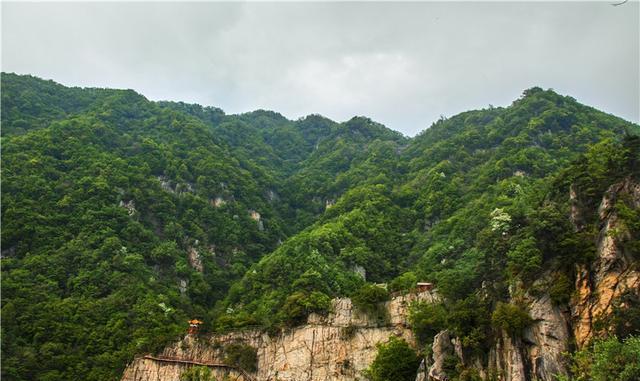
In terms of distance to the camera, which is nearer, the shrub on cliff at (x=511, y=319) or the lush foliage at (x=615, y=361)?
the lush foliage at (x=615, y=361)

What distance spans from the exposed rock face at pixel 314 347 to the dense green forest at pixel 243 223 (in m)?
1.39

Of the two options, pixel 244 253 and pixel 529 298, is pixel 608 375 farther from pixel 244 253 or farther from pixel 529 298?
pixel 244 253

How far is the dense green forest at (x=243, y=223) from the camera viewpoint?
40.6 metres

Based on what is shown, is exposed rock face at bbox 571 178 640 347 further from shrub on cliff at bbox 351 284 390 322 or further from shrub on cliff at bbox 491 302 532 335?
shrub on cliff at bbox 351 284 390 322

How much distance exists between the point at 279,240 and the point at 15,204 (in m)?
33.1

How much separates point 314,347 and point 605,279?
23.6m

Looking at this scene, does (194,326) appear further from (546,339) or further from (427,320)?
(546,339)

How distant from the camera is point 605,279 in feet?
102

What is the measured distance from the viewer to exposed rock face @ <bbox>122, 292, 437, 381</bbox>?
4456 centimetres

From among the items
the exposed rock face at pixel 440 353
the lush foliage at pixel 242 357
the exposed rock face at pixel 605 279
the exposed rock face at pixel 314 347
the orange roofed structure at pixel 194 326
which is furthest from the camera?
the orange roofed structure at pixel 194 326

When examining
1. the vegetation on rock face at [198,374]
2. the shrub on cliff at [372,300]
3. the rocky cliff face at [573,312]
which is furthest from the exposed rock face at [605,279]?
the vegetation on rock face at [198,374]

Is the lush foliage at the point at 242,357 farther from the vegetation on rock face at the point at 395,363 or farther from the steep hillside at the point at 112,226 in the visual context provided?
the vegetation on rock face at the point at 395,363

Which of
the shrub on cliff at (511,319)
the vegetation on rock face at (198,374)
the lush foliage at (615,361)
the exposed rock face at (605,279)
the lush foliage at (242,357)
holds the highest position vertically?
the exposed rock face at (605,279)

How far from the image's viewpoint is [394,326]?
1775 inches
